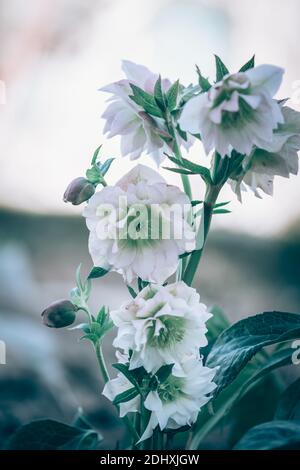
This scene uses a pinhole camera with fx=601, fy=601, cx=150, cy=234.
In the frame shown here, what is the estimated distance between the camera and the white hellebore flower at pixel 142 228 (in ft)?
2.08

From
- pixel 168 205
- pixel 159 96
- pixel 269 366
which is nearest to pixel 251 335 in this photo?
pixel 269 366

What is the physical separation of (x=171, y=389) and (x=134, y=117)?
312mm

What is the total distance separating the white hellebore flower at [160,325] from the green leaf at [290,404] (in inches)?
7.6

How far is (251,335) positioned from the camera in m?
0.73

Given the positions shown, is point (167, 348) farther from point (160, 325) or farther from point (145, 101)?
point (145, 101)

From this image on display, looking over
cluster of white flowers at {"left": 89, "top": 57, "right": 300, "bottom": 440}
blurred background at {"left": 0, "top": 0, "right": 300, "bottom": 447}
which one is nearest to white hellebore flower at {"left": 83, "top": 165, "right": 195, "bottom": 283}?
cluster of white flowers at {"left": 89, "top": 57, "right": 300, "bottom": 440}

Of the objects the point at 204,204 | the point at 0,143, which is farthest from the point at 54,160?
the point at 204,204

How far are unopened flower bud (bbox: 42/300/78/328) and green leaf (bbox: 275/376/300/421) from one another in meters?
A: 0.30

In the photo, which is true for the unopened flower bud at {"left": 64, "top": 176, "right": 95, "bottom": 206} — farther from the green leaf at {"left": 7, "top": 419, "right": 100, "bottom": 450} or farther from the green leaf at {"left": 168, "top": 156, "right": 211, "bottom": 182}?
the green leaf at {"left": 7, "top": 419, "right": 100, "bottom": 450}

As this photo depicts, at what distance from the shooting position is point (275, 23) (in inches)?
33.8

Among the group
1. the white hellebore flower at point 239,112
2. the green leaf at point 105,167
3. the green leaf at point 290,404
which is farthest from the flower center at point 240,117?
the green leaf at point 290,404

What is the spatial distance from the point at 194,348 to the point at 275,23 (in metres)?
0.49

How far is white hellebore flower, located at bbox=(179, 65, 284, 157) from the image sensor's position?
601 mm
